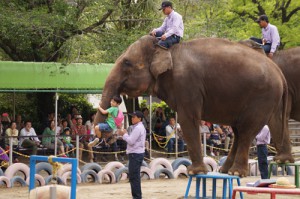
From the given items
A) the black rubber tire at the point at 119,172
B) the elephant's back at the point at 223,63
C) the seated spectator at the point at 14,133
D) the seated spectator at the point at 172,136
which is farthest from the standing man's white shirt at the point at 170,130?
the elephant's back at the point at 223,63

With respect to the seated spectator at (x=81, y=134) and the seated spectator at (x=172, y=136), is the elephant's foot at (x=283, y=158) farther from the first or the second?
the seated spectator at (x=172, y=136)

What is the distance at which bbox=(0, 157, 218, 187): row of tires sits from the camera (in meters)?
17.6

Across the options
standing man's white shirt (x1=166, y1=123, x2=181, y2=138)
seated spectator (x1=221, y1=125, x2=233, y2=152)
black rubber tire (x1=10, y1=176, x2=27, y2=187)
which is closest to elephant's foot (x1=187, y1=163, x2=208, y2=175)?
black rubber tire (x1=10, y1=176, x2=27, y2=187)

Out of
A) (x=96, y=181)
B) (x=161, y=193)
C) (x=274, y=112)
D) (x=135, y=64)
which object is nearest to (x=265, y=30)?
(x=274, y=112)

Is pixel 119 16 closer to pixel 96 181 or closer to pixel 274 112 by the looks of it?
pixel 96 181

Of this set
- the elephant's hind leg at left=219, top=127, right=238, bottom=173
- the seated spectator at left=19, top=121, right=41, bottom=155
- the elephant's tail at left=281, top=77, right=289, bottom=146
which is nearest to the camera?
the elephant's tail at left=281, top=77, right=289, bottom=146

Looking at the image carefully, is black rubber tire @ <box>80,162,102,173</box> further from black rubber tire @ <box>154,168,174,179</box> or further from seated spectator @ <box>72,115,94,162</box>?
seated spectator @ <box>72,115,94,162</box>

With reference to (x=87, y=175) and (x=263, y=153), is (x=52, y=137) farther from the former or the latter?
(x=263, y=153)

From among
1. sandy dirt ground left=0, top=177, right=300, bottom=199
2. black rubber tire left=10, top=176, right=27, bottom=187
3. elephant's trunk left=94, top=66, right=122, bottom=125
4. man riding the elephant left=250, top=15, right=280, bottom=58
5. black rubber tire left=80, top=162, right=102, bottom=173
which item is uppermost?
man riding the elephant left=250, top=15, right=280, bottom=58

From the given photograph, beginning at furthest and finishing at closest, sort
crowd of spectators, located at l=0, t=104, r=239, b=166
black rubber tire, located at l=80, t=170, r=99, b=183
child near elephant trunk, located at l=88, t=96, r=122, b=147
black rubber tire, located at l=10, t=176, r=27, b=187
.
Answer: crowd of spectators, located at l=0, t=104, r=239, b=166 → black rubber tire, located at l=80, t=170, r=99, b=183 → black rubber tire, located at l=10, t=176, r=27, b=187 → child near elephant trunk, located at l=88, t=96, r=122, b=147

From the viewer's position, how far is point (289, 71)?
14.9 meters

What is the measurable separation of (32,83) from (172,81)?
8486 mm

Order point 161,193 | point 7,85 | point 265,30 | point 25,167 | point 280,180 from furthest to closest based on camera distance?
point 7,85 → point 25,167 → point 161,193 → point 265,30 → point 280,180

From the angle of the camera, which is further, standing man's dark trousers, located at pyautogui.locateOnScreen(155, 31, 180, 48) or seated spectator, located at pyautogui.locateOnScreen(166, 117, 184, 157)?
seated spectator, located at pyautogui.locateOnScreen(166, 117, 184, 157)
